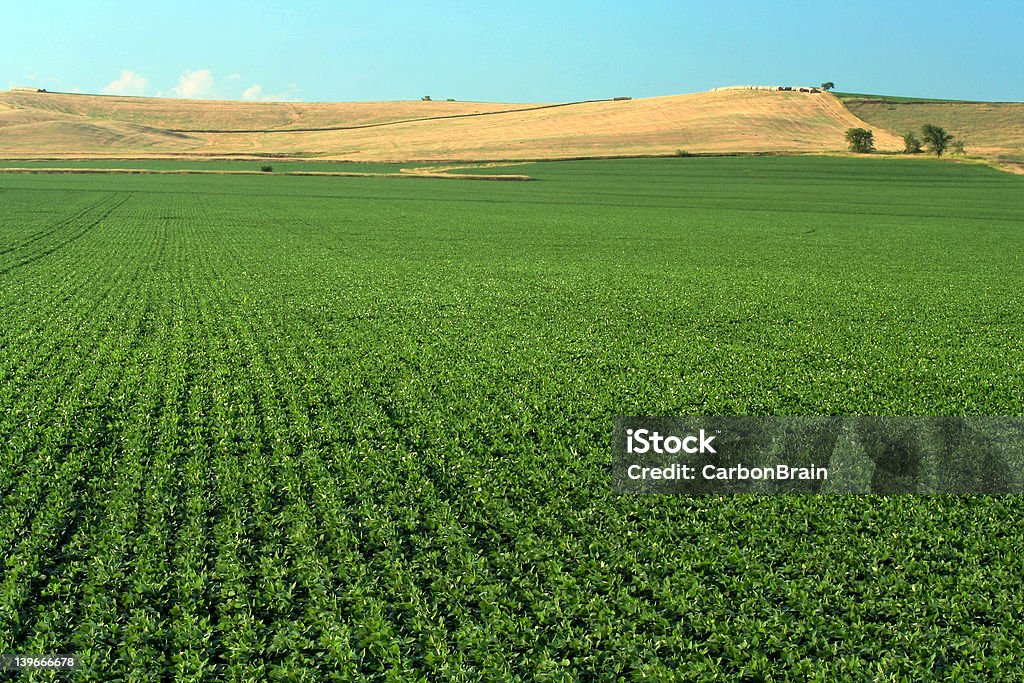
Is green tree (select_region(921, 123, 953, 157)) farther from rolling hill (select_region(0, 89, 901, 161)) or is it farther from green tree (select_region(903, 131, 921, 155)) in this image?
rolling hill (select_region(0, 89, 901, 161))

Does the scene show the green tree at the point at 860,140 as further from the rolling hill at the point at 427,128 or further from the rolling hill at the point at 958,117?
the rolling hill at the point at 958,117

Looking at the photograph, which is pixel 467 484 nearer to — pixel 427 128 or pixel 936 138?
pixel 936 138

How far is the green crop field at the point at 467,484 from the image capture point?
5.98 metres

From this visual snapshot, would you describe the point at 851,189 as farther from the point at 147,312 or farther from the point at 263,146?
the point at 263,146

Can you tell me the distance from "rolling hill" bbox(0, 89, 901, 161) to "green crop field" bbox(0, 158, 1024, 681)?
84.3 meters

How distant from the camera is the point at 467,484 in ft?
28.5

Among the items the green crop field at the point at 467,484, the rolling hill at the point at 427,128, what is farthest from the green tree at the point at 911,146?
the green crop field at the point at 467,484

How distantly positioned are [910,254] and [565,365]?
23363 millimetres

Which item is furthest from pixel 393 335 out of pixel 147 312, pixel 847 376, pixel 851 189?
pixel 851 189

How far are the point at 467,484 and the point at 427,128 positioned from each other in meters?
137

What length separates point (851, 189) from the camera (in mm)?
68250

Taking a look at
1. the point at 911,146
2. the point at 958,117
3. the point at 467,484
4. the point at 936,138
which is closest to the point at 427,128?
the point at 911,146

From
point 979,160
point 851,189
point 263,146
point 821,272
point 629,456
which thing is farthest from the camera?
point 263,146

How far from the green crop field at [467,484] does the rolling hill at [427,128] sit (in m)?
84.3
